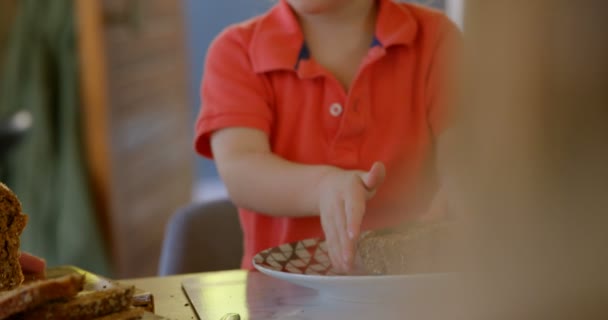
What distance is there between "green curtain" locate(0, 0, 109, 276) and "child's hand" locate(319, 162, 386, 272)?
1976 millimetres

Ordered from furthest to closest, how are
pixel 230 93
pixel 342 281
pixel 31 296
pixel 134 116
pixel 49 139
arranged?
pixel 134 116 → pixel 49 139 → pixel 230 93 → pixel 342 281 → pixel 31 296

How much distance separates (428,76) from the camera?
129cm

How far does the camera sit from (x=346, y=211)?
887 mm

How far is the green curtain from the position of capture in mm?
2734

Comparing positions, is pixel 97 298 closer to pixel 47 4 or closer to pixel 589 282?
pixel 589 282

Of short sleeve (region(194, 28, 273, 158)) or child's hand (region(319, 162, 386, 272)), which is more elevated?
short sleeve (region(194, 28, 273, 158))

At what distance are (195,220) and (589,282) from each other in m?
1.05

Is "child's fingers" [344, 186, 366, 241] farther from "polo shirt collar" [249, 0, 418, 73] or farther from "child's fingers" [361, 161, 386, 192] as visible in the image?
"polo shirt collar" [249, 0, 418, 73]

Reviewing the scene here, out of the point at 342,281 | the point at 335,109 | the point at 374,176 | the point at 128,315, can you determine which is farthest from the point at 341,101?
the point at 128,315

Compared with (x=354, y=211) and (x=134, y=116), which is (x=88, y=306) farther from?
(x=134, y=116)

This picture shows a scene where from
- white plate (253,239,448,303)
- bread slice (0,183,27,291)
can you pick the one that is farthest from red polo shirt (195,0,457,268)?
bread slice (0,183,27,291)

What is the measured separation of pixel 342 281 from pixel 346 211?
103 mm

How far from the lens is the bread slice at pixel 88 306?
2.27 ft

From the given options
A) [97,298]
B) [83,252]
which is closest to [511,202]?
[97,298]
